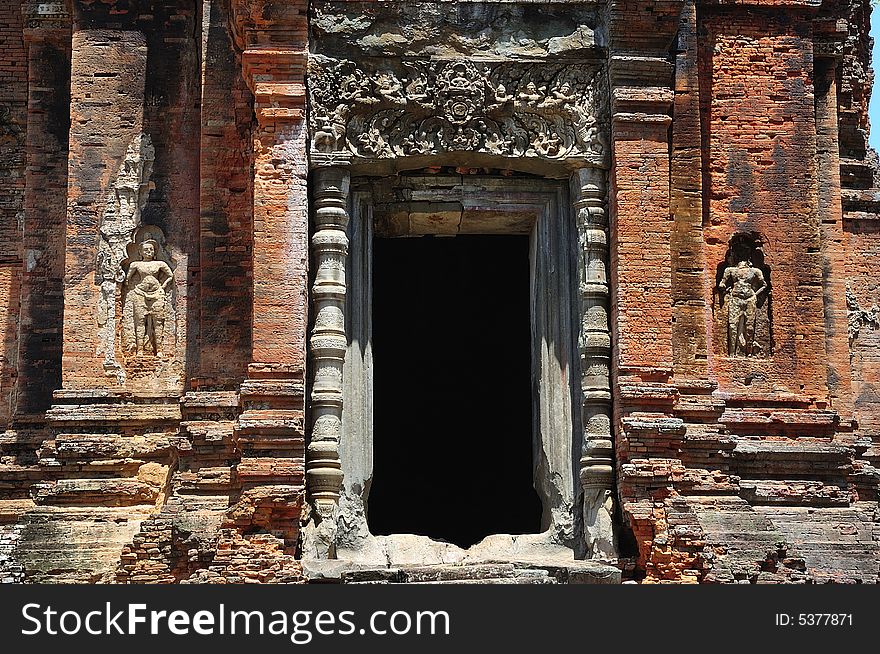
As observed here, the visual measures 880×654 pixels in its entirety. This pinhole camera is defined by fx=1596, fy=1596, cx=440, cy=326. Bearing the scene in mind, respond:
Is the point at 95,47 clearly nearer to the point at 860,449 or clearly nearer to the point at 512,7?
the point at 512,7

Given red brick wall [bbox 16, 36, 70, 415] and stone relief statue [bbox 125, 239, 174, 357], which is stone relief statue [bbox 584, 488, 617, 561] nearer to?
stone relief statue [bbox 125, 239, 174, 357]

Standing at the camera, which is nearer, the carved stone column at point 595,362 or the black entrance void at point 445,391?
the carved stone column at point 595,362

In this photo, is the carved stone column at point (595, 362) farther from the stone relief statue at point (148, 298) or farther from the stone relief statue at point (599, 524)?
the stone relief statue at point (148, 298)

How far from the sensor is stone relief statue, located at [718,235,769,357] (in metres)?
15.2

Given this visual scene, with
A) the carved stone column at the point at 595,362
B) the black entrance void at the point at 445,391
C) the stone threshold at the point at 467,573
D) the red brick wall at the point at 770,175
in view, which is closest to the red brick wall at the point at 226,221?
the stone threshold at the point at 467,573

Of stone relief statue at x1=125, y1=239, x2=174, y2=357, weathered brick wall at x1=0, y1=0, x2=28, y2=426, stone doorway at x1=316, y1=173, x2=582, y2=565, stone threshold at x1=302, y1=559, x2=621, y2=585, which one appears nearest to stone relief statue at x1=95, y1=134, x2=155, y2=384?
stone relief statue at x1=125, y1=239, x2=174, y2=357

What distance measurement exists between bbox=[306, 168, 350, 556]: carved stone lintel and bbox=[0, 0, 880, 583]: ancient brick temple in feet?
0.09

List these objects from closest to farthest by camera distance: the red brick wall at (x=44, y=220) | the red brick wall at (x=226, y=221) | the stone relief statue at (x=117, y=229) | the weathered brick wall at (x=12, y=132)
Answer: the red brick wall at (x=226, y=221) < the stone relief statue at (x=117, y=229) < the red brick wall at (x=44, y=220) < the weathered brick wall at (x=12, y=132)

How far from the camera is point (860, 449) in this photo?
15.6 m

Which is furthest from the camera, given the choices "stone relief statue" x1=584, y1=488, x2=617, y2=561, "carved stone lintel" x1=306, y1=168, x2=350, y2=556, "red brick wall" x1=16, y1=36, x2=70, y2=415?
"red brick wall" x1=16, y1=36, x2=70, y2=415

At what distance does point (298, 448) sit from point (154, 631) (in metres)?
3.39

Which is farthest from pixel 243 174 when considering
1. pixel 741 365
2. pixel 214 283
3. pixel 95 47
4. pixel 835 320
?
pixel 835 320

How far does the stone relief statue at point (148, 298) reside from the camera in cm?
1504

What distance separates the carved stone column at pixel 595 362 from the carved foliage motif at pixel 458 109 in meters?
0.41
